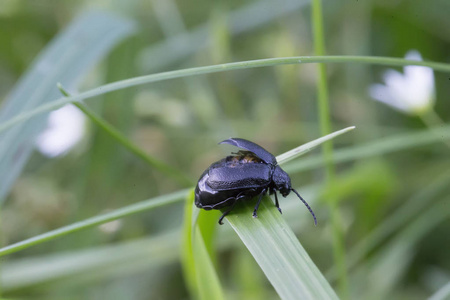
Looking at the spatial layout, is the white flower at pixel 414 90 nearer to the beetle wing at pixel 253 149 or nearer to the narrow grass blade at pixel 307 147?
the beetle wing at pixel 253 149

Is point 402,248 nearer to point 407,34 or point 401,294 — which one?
point 401,294

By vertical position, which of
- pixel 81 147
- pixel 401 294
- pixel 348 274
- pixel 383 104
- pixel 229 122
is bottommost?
pixel 401 294

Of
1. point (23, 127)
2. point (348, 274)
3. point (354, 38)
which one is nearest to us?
point (23, 127)

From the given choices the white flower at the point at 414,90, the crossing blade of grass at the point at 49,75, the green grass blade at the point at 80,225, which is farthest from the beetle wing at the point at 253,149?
the white flower at the point at 414,90

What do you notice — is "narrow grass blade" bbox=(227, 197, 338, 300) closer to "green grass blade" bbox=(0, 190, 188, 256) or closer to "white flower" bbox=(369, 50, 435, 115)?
"green grass blade" bbox=(0, 190, 188, 256)

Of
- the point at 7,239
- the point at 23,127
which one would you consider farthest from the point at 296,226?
the point at 7,239

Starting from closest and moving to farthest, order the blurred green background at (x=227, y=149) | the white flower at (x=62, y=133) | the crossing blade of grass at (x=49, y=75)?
the crossing blade of grass at (x=49, y=75), the blurred green background at (x=227, y=149), the white flower at (x=62, y=133)
